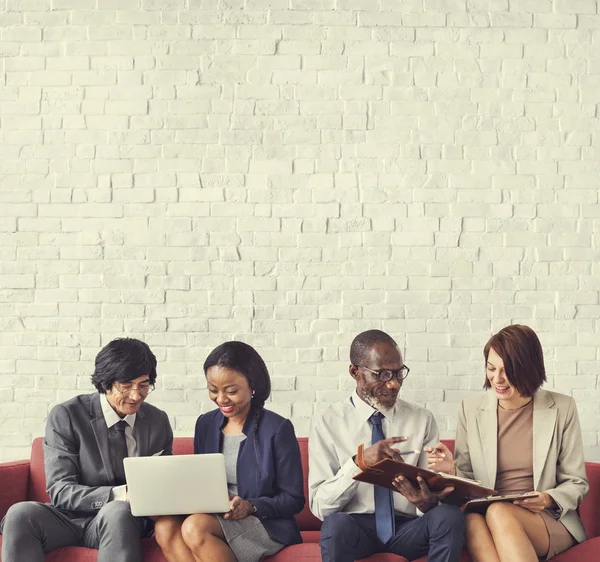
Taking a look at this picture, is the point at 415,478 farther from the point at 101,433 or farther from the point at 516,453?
the point at 101,433

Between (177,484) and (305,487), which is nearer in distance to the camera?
(177,484)

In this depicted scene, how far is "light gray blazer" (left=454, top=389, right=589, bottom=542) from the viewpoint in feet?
11.1

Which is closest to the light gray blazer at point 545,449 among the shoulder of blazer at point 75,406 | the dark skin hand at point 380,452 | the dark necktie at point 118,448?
the dark skin hand at point 380,452

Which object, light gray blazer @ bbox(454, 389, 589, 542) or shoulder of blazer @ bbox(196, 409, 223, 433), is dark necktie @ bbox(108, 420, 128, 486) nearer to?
shoulder of blazer @ bbox(196, 409, 223, 433)

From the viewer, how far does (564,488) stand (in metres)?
3.39

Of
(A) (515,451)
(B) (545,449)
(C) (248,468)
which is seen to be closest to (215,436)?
(C) (248,468)

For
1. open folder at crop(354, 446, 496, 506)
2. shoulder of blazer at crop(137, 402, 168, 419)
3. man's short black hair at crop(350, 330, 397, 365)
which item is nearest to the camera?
open folder at crop(354, 446, 496, 506)

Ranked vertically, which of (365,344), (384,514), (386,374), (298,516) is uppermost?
(365,344)

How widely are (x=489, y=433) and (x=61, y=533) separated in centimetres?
170

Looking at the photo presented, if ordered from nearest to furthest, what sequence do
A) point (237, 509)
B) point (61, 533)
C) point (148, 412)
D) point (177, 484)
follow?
point (177, 484)
point (237, 509)
point (61, 533)
point (148, 412)

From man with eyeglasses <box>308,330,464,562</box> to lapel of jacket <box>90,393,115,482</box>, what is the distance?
0.80 m

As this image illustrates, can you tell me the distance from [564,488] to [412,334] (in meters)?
1.16

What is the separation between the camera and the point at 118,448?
11.7 feet

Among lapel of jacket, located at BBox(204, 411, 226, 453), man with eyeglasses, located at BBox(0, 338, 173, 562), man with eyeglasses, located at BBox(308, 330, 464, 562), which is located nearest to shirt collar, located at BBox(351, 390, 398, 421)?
man with eyeglasses, located at BBox(308, 330, 464, 562)
